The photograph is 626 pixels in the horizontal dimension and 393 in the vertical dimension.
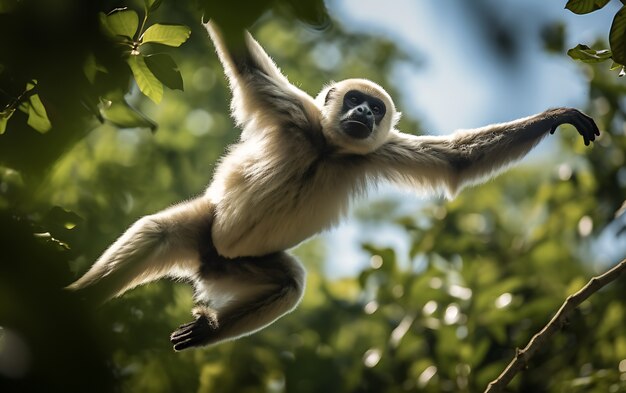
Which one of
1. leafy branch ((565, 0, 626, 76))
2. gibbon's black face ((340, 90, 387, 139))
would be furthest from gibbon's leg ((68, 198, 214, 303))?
leafy branch ((565, 0, 626, 76))

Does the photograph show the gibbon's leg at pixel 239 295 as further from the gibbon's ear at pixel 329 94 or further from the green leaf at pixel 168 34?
the green leaf at pixel 168 34

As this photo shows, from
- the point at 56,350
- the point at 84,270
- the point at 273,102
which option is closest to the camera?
the point at 56,350

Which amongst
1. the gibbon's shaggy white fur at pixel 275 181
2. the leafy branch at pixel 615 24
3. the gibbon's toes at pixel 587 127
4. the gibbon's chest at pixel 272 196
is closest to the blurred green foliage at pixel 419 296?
the gibbon's shaggy white fur at pixel 275 181

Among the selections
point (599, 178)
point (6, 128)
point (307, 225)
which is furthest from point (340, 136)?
point (599, 178)

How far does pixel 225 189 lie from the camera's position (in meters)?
5.92

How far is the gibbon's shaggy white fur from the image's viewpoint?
5.76 meters

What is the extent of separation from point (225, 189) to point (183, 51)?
13588mm

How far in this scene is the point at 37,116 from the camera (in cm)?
321

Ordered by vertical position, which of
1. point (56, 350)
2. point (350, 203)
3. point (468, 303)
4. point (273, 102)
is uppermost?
point (56, 350)

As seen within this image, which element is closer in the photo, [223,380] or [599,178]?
[223,380]

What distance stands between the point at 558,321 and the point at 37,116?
→ 3.20 meters

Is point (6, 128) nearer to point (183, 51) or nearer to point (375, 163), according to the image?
point (375, 163)

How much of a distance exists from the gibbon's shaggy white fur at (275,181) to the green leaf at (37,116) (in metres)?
2.27

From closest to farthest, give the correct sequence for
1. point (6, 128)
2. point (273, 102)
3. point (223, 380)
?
point (6, 128) → point (273, 102) → point (223, 380)
